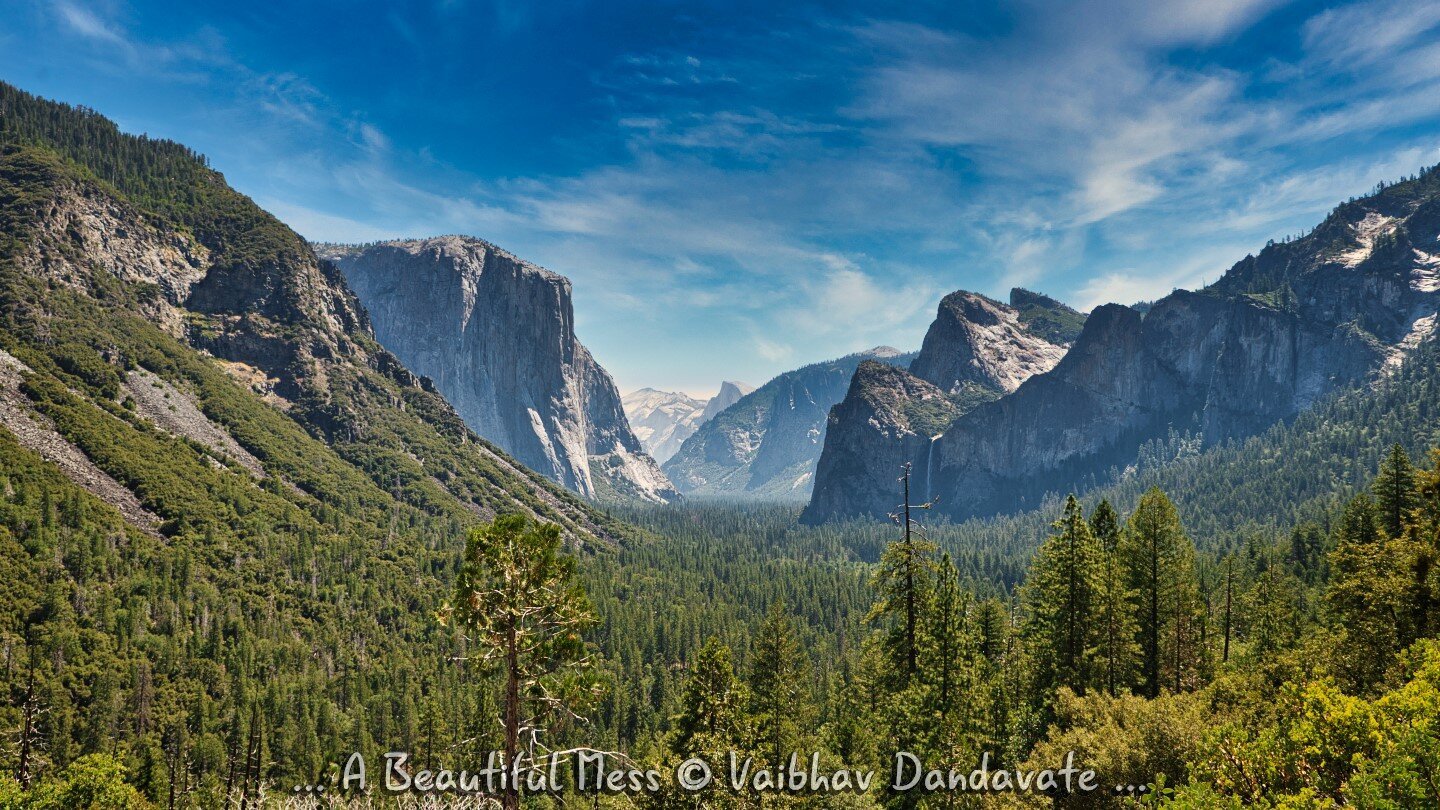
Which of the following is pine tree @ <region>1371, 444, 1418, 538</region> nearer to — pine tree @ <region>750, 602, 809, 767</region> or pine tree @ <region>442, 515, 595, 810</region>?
pine tree @ <region>750, 602, 809, 767</region>

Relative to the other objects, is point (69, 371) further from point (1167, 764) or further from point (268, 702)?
point (1167, 764)

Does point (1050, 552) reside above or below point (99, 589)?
above

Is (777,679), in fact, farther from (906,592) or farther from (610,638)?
(610,638)

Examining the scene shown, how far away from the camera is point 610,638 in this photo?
130000 millimetres

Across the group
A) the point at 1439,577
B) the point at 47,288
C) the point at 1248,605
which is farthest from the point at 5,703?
the point at 47,288

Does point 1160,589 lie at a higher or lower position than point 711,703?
higher

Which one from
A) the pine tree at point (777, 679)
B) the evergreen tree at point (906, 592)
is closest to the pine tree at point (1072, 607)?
the evergreen tree at point (906, 592)

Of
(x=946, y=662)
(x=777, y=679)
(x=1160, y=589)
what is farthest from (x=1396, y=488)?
(x=777, y=679)

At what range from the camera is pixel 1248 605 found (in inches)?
2110

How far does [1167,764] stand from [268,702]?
108971 mm

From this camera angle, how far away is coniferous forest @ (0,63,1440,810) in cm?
1481

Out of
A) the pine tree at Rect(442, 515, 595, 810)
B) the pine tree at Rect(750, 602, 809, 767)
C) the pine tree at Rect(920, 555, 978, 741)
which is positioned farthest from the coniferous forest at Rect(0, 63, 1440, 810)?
the pine tree at Rect(750, 602, 809, 767)

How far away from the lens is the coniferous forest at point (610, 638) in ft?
48.6

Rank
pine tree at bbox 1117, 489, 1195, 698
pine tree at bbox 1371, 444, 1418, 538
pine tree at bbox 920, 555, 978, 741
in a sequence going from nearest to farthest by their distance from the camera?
pine tree at bbox 920, 555, 978, 741, pine tree at bbox 1117, 489, 1195, 698, pine tree at bbox 1371, 444, 1418, 538
